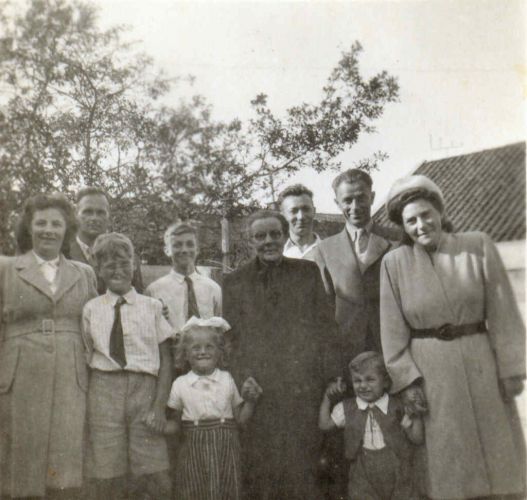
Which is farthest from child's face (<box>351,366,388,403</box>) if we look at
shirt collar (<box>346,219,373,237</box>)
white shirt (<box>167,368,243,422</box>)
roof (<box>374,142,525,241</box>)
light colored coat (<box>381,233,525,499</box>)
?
roof (<box>374,142,525,241</box>)

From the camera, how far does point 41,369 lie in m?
2.67

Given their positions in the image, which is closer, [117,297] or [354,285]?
[117,297]

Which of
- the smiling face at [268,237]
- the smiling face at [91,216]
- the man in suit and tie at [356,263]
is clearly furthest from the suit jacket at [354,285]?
the smiling face at [91,216]

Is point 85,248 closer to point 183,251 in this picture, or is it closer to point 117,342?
point 183,251

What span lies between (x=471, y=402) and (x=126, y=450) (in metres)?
1.73

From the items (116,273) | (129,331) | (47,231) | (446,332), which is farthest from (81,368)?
(446,332)

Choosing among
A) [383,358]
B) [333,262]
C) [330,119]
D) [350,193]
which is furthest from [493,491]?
[330,119]

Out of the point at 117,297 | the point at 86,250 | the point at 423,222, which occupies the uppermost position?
the point at 86,250

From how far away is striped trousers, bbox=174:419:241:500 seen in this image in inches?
107

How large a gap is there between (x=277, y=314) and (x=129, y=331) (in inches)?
31.8

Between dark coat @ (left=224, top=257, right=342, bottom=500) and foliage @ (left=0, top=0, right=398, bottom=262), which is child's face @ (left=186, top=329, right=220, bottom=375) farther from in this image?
foliage @ (left=0, top=0, right=398, bottom=262)

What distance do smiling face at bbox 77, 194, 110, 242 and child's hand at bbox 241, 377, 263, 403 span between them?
1.42m

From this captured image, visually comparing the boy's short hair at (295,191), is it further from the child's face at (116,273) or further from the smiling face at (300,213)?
the child's face at (116,273)

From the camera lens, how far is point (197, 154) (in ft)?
14.0
